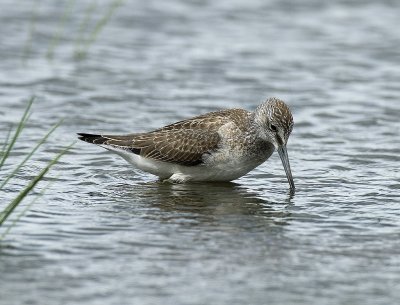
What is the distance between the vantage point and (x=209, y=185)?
1229 centimetres

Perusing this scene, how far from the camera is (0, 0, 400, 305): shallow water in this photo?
861cm

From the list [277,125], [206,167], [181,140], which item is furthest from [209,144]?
[277,125]

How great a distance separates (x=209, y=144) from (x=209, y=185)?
0.56 m

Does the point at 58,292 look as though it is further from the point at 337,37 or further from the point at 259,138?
the point at 337,37

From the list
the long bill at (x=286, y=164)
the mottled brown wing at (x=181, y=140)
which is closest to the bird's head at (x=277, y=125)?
the long bill at (x=286, y=164)

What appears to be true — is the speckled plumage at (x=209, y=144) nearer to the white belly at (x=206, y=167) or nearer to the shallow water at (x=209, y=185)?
the white belly at (x=206, y=167)

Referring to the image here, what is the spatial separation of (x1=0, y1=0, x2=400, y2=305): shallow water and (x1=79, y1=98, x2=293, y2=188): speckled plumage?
0.23m

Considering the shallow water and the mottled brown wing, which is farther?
the mottled brown wing

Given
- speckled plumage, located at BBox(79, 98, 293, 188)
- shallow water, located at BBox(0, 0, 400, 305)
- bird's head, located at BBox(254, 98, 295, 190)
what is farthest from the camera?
speckled plumage, located at BBox(79, 98, 293, 188)

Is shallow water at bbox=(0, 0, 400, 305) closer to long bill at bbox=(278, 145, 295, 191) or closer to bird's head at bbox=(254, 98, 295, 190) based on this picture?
long bill at bbox=(278, 145, 295, 191)

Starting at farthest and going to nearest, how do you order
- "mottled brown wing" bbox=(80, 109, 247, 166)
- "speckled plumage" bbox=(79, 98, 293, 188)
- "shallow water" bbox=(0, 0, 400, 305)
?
"mottled brown wing" bbox=(80, 109, 247, 166) < "speckled plumage" bbox=(79, 98, 293, 188) < "shallow water" bbox=(0, 0, 400, 305)

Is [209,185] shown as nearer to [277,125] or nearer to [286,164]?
[286,164]

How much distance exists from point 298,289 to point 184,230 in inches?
77.5

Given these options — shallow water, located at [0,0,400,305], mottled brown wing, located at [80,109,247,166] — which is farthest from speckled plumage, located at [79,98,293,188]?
shallow water, located at [0,0,400,305]
